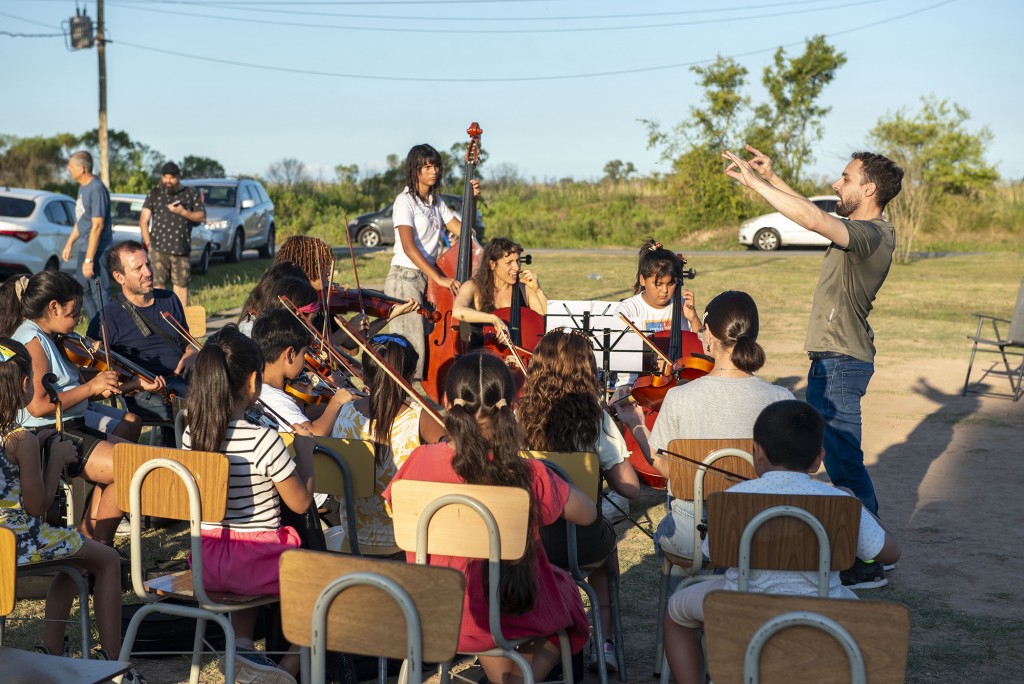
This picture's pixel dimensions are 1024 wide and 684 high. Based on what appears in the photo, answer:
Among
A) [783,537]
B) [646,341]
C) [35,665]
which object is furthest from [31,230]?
[783,537]

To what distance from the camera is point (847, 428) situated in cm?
451

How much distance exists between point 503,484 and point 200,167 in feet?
120

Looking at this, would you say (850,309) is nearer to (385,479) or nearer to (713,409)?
(713,409)

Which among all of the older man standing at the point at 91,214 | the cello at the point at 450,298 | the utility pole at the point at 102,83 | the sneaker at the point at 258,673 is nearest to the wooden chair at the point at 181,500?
the sneaker at the point at 258,673

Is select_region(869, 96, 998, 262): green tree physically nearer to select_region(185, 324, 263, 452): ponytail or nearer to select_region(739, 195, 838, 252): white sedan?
select_region(739, 195, 838, 252): white sedan

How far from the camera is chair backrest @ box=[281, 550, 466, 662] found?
2125 millimetres

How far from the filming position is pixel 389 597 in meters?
2.16

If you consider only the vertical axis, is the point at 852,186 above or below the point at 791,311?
above

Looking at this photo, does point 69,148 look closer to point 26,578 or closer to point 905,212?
point 905,212

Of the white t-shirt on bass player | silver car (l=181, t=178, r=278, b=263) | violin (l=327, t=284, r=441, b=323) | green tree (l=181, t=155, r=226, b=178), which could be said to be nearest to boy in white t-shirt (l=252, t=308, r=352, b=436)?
violin (l=327, t=284, r=441, b=323)

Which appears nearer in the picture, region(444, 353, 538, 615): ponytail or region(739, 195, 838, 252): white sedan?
region(444, 353, 538, 615): ponytail

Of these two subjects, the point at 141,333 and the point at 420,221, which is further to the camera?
the point at 420,221

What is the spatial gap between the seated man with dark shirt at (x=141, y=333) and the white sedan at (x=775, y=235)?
68.6ft

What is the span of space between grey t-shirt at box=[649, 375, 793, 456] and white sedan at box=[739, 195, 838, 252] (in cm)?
2156
